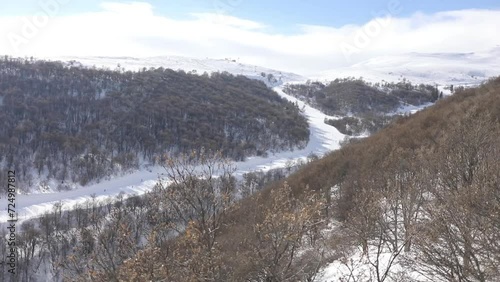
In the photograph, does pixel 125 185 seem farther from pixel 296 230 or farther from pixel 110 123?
pixel 296 230

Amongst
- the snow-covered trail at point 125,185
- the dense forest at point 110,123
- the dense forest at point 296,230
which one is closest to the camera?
the dense forest at point 296,230

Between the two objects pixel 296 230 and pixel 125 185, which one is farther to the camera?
pixel 125 185

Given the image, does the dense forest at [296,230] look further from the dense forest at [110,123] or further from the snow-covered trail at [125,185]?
the dense forest at [110,123]

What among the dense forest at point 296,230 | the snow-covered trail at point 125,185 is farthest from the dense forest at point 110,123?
the dense forest at point 296,230

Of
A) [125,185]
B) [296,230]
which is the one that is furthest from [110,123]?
[296,230]

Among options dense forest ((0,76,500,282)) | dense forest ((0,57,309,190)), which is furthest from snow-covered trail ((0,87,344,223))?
dense forest ((0,76,500,282))

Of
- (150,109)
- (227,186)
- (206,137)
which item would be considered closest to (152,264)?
(227,186)

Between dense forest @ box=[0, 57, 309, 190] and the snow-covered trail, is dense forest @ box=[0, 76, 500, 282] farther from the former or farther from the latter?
dense forest @ box=[0, 57, 309, 190]

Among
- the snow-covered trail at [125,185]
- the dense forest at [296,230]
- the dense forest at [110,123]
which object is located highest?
the dense forest at [296,230]
